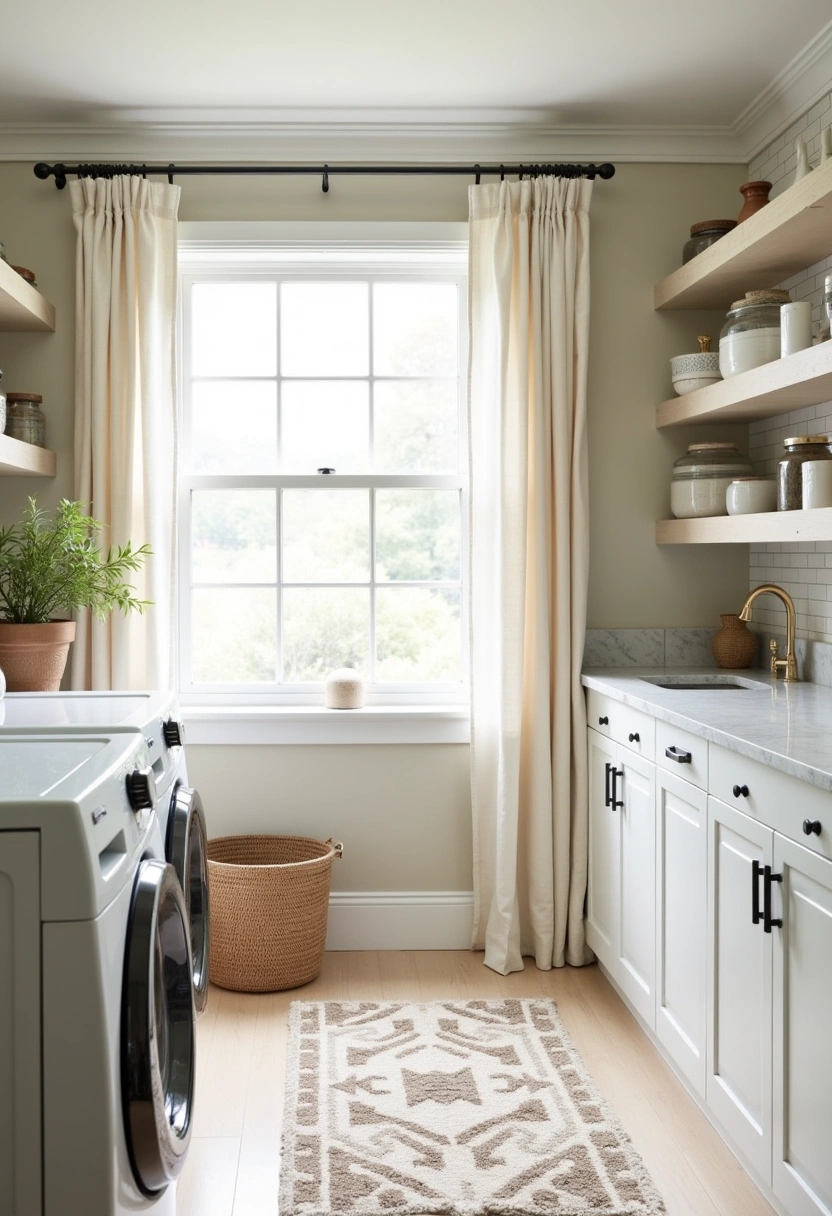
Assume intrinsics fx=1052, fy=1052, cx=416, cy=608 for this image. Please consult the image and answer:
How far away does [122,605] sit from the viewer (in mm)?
3105

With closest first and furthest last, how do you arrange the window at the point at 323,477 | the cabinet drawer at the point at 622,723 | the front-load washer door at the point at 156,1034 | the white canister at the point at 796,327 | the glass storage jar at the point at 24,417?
1. the front-load washer door at the point at 156,1034
2. the white canister at the point at 796,327
3. the cabinet drawer at the point at 622,723
4. the glass storage jar at the point at 24,417
5. the window at the point at 323,477

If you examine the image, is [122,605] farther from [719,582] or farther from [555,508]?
[719,582]

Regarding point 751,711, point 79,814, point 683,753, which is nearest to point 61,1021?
point 79,814

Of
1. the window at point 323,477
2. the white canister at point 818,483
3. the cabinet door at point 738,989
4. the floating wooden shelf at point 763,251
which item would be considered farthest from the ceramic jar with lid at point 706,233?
the cabinet door at point 738,989

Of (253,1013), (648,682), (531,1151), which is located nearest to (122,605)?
(253,1013)

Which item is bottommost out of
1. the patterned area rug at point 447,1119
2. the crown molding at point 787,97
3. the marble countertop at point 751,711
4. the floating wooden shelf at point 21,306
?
the patterned area rug at point 447,1119

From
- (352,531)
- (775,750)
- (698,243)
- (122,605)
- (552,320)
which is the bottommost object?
(775,750)

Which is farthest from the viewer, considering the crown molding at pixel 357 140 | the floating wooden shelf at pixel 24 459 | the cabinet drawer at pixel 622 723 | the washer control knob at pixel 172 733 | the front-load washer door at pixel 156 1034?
the crown molding at pixel 357 140

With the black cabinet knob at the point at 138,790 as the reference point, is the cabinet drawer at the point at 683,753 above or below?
below

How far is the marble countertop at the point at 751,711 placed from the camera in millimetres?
1881

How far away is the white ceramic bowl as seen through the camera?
3.05 meters

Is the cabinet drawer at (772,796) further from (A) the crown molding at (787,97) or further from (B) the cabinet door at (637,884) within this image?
(A) the crown molding at (787,97)

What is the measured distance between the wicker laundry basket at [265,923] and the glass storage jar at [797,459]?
1.73 metres

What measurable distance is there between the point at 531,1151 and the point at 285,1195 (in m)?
0.54
